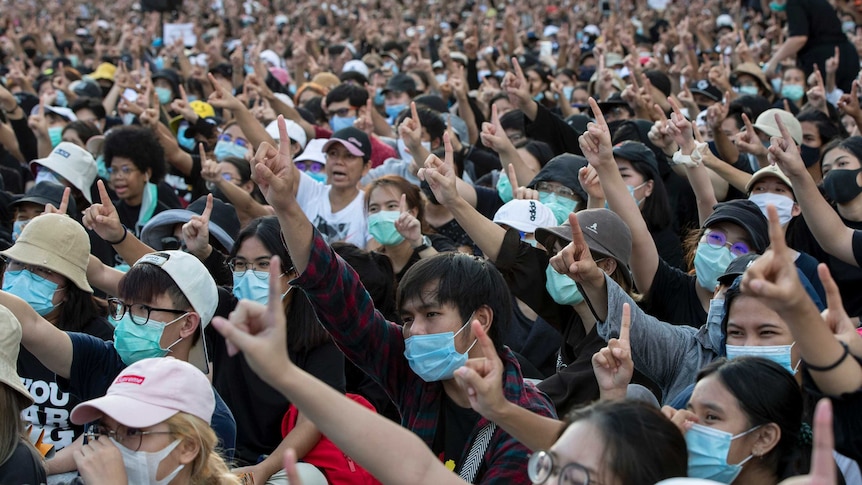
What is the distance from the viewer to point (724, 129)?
23.8ft

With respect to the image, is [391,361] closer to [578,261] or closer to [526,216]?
[578,261]

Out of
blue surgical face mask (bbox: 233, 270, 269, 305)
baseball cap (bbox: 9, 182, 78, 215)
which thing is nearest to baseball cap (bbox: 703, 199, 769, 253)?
blue surgical face mask (bbox: 233, 270, 269, 305)

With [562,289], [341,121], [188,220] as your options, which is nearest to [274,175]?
[562,289]

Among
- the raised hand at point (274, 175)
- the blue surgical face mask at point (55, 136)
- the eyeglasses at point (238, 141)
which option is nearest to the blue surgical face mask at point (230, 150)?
the eyeglasses at point (238, 141)

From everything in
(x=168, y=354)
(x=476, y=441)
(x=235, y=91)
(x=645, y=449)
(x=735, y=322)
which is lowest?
(x=235, y=91)

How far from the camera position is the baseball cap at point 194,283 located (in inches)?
155

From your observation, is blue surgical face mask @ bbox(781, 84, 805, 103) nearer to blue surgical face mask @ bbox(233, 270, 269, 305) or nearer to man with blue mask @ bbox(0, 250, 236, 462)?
blue surgical face mask @ bbox(233, 270, 269, 305)

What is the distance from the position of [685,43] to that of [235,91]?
5336 mm

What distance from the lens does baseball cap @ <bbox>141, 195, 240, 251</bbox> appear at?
5.54m

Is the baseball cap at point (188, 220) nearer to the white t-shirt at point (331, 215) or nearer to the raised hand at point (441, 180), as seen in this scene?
the white t-shirt at point (331, 215)

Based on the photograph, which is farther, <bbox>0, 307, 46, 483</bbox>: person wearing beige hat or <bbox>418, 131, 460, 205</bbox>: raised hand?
<bbox>418, 131, 460, 205</bbox>: raised hand

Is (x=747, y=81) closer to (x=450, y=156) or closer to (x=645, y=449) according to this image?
(x=450, y=156)

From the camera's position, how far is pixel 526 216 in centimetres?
496

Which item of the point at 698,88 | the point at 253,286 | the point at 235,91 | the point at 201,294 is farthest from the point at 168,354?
the point at 235,91
